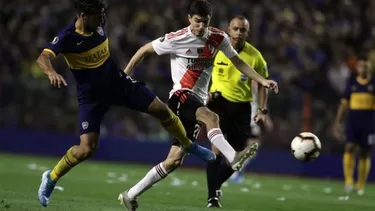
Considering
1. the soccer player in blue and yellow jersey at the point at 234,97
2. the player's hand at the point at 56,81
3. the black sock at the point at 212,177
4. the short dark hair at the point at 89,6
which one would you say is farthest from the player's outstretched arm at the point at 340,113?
the player's hand at the point at 56,81

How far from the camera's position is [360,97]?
18.9 meters

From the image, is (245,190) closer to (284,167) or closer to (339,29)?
(284,167)

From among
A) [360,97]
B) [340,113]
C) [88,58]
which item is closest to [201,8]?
[88,58]

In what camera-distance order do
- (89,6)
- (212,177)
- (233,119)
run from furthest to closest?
(233,119) < (212,177) < (89,6)

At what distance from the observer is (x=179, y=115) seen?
11.7m

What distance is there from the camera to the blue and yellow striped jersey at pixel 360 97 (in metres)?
18.7

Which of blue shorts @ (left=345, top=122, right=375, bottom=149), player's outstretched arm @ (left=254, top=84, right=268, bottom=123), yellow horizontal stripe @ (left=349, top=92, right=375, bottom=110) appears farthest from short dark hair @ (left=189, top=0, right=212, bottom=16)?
blue shorts @ (left=345, top=122, right=375, bottom=149)

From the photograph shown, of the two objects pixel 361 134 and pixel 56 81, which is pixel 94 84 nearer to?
pixel 56 81

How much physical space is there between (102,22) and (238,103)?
325 centimetres

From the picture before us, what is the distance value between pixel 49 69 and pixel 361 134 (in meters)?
9.82

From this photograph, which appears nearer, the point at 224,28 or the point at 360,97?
the point at 360,97

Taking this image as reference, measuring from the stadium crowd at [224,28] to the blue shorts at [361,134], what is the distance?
10.6 feet

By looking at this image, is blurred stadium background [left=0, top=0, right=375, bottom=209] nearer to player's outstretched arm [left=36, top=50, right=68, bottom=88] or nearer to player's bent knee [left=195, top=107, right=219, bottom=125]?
player's bent knee [left=195, top=107, right=219, bottom=125]

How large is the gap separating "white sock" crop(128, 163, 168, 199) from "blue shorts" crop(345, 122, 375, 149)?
8489 millimetres
